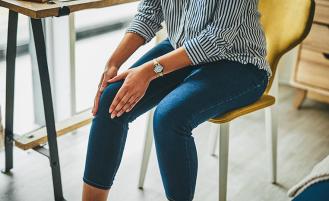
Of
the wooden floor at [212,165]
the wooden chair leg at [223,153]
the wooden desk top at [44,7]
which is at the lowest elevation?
the wooden floor at [212,165]

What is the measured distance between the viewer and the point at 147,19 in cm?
147

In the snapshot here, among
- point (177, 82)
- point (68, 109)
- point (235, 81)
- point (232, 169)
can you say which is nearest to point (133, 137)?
point (68, 109)

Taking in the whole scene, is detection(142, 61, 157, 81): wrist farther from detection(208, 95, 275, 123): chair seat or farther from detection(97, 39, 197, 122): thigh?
detection(208, 95, 275, 123): chair seat

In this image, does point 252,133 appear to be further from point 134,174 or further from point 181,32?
point 181,32

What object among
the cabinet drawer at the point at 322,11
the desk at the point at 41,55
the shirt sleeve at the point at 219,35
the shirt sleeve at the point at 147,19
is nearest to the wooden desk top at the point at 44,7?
the desk at the point at 41,55

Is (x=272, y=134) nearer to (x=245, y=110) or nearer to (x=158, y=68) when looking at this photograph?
(x=245, y=110)

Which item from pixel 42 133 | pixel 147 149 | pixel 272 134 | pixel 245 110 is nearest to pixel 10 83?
pixel 42 133

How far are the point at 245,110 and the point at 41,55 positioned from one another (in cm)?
62

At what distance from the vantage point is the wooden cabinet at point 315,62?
2215mm

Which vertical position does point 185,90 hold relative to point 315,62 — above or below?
above

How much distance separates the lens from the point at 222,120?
1325 millimetres

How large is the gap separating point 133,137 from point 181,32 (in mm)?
843

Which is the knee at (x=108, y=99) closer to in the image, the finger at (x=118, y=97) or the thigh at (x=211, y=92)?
the finger at (x=118, y=97)

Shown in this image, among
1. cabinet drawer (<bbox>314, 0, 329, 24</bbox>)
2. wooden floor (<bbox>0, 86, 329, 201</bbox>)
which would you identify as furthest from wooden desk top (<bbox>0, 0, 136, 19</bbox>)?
cabinet drawer (<bbox>314, 0, 329, 24</bbox>)
